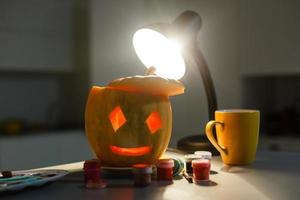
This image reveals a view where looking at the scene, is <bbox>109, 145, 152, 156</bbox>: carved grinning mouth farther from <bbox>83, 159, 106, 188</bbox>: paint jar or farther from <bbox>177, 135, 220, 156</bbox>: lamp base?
<bbox>177, 135, 220, 156</bbox>: lamp base

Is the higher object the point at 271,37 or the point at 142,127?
the point at 271,37

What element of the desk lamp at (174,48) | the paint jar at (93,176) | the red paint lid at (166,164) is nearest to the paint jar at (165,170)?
the red paint lid at (166,164)

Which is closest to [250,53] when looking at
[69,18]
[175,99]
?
[175,99]

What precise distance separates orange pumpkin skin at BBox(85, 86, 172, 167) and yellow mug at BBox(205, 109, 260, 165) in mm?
137

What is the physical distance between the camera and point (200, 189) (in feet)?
2.21

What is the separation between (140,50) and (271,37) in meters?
1.70

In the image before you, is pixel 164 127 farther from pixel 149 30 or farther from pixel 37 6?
pixel 37 6

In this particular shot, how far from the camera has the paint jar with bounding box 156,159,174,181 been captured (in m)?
0.74

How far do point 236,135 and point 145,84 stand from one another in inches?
9.4

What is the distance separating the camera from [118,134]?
780 millimetres

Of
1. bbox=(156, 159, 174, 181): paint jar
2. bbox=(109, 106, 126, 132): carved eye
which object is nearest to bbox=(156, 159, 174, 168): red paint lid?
bbox=(156, 159, 174, 181): paint jar

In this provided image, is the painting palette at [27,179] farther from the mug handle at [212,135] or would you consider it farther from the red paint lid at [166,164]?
the mug handle at [212,135]

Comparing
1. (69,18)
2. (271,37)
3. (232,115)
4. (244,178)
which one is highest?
(69,18)

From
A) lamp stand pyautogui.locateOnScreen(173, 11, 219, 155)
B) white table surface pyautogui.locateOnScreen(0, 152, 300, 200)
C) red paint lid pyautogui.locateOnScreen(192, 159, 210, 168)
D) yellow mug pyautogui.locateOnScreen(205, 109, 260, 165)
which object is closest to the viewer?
white table surface pyautogui.locateOnScreen(0, 152, 300, 200)
